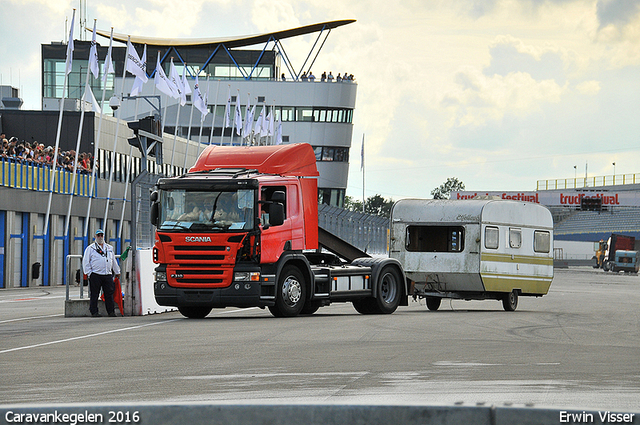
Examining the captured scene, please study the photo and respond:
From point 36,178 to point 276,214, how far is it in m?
25.6

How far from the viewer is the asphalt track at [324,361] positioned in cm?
793

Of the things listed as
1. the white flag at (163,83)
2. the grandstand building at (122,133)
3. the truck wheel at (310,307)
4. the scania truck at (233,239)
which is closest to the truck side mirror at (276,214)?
the scania truck at (233,239)

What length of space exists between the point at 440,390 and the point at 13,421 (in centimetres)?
461

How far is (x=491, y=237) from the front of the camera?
23359 millimetres

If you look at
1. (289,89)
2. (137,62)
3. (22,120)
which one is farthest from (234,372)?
(289,89)

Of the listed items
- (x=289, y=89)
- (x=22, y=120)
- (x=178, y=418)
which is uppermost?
(x=289, y=89)

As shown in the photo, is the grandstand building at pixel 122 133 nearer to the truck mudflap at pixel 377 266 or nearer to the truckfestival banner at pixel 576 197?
the truck mudflap at pixel 377 266

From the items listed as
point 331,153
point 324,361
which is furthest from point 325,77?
point 324,361

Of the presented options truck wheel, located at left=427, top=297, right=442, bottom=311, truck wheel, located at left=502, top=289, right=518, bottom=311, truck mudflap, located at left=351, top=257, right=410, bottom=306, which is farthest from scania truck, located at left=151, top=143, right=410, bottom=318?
truck wheel, located at left=502, top=289, right=518, bottom=311

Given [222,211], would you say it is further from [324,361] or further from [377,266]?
[324,361]

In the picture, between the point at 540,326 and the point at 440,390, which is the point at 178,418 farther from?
the point at 540,326

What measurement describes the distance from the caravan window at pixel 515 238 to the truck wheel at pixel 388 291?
4049 millimetres

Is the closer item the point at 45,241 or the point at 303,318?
the point at 303,318

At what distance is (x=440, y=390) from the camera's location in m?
8.22
